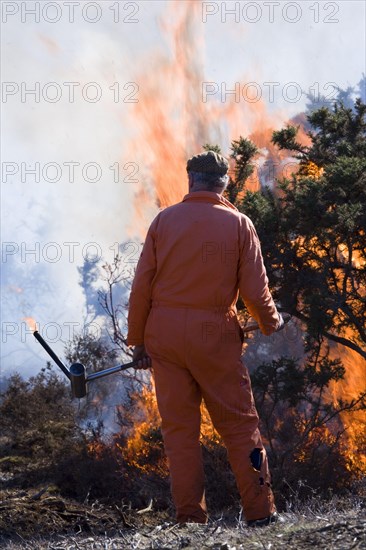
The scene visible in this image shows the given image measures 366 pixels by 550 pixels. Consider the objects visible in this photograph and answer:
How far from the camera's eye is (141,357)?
5.67 m

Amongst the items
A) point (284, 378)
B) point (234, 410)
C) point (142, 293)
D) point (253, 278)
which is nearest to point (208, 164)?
point (253, 278)

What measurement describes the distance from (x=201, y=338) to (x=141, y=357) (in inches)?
20.4

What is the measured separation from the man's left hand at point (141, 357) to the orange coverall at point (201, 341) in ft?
0.48

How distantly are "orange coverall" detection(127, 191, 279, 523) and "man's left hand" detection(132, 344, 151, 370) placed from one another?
15 cm

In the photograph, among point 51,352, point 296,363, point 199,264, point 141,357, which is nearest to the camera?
point 199,264

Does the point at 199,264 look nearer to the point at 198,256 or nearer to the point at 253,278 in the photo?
the point at 198,256

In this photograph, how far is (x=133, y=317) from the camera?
5562 mm

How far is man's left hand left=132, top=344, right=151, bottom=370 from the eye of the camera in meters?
5.64

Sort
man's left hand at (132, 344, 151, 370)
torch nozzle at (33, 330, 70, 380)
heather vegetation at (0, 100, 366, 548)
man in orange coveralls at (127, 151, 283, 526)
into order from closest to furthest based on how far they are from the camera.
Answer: man in orange coveralls at (127, 151, 283, 526) → man's left hand at (132, 344, 151, 370) → torch nozzle at (33, 330, 70, 380) → heather vegetation at (0, 100, 366, 548)

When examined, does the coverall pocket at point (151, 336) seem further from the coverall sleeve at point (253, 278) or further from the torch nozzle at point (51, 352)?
the torch nozzle at point (51, 352)

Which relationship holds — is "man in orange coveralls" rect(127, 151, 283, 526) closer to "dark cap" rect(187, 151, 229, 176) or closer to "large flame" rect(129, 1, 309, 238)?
"dark cap" rect(187, 151, 229, 176)

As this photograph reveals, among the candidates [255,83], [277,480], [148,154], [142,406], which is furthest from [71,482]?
[255,83]

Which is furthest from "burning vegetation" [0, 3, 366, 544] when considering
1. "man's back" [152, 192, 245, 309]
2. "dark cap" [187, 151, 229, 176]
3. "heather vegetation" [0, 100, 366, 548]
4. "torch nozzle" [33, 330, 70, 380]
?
"dark cap" [187, 151, 229, 176]

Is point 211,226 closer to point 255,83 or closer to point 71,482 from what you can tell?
point 71,482
